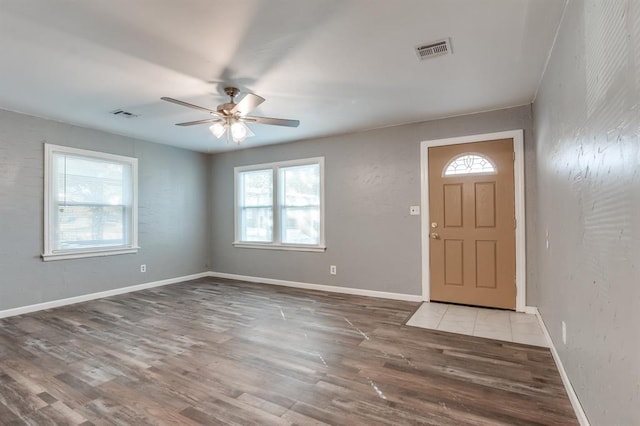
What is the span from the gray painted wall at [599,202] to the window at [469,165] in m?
1.50

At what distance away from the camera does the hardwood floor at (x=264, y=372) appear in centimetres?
187

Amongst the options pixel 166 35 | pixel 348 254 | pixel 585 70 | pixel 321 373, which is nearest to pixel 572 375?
pixel 321 373

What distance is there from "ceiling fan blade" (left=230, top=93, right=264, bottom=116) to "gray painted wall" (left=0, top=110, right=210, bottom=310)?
2.85 metres

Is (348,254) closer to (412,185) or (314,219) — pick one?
(314,219)

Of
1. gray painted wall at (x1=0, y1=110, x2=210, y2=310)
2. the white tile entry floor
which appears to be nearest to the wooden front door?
the white tile entry floor

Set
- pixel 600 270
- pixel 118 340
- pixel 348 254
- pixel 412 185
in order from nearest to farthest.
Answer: pixel 600 270, pixel 118 340, pixel 412 185, pixel 348 254

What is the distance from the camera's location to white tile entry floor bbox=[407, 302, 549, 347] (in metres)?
3.01

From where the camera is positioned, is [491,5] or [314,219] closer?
[491,5]

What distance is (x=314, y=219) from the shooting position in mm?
5164

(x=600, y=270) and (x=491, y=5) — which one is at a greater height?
(x=491, y=5)

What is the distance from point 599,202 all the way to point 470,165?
Result: 2654 mm

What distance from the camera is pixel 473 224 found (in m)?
3.95

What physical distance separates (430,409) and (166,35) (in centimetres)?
297

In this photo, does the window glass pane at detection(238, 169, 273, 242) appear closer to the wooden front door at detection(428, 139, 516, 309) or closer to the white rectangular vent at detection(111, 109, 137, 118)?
the white rectangular vent at detection(111, 109, 137, 118)
